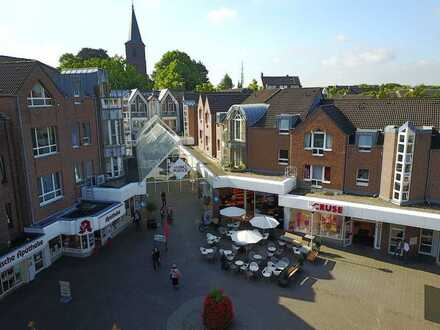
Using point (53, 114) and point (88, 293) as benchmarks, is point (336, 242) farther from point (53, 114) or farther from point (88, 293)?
point (53, 114)

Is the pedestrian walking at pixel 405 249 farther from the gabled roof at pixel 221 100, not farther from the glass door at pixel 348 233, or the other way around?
the gabled roof at pixel 221 100

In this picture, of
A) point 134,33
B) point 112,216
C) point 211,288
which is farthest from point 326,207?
point 134,33

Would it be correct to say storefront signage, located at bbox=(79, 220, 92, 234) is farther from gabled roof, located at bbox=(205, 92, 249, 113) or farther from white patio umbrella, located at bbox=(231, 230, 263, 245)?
gabled roof, located at bbox=(205, 92, 249, 113)

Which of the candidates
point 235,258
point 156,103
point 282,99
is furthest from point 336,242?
point 156,103

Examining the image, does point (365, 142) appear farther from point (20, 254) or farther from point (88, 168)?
point (20, 254)

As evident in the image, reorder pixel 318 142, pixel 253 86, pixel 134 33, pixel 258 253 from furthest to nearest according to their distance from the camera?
pixel 134 33, pixel 253 86, pixel 318 142, pixel 258 253

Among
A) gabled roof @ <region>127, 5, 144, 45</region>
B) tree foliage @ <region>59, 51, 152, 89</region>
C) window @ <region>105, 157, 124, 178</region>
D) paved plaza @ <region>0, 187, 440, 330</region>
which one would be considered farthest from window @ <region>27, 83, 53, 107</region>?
gabled roof @ <region>127, 5, 144, 45</region>
